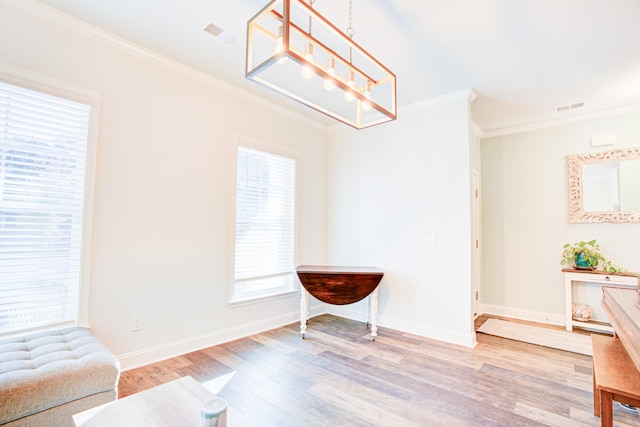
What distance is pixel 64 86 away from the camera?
2174 millimetres

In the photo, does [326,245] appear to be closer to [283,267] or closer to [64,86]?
[283,267]

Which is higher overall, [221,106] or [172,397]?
[221,106]

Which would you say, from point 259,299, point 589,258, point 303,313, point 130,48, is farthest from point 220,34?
point 589,258

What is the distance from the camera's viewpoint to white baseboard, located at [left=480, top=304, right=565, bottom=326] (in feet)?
12.4

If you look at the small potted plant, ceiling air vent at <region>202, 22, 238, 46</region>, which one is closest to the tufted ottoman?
ceiling air vent at <region>202, 22, 238, 46</region>

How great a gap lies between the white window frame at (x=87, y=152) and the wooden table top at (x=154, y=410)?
1.24m

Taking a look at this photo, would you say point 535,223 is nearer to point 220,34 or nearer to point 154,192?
point 220,34

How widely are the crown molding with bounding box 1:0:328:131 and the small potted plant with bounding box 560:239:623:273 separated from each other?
3913 millimetres

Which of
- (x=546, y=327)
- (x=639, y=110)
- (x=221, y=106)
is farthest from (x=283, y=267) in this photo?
(x=639, y=110)

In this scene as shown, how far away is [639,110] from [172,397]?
5.10m

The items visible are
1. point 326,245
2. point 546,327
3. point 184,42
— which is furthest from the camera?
point 326,245

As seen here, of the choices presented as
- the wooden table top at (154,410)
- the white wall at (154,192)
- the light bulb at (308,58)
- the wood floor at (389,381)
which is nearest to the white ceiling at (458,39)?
the white wall at (154,192)

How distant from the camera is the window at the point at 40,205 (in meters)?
1.96

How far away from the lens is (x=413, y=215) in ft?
Result: 11.6
